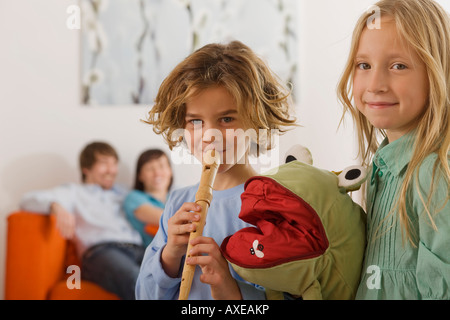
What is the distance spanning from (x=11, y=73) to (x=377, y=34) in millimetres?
598

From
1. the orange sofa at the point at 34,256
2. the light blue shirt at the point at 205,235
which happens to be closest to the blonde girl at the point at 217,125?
the light blue shirt at the point at 205,235

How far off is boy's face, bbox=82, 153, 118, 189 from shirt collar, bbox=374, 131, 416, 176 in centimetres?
52

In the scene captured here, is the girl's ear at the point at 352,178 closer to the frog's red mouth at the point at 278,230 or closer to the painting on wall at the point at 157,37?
the frog's red mouth at the point at 278,230

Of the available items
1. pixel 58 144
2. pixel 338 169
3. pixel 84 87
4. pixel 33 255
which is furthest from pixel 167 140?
pixel 33 255

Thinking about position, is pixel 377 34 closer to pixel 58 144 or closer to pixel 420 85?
pixel 420 85

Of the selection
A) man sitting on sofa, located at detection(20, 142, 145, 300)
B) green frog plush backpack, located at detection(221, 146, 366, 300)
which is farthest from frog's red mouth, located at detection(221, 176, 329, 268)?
man sitting on sofa, located at detection(20, 142, 145, 300)

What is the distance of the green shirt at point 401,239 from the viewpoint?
364 mm

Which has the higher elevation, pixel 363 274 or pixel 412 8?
pixel 412 8

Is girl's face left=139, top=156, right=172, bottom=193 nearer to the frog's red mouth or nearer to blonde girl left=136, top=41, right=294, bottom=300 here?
blonde girl left=136, top=41, right=294, bottom=300

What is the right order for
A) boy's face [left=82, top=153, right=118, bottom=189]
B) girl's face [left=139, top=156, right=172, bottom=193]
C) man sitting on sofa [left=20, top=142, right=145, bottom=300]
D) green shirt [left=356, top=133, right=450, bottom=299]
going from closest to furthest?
1. green shirt [left=356, top=133, right=450, bottom=299]
2. man sitting on sofa [left=20, top=142, right=145, bottom=300]
3. boy's face [left=82, top=153, right=118, bottom=189]
4. girl's face [left=139, top=156, right=172, bottom=193]

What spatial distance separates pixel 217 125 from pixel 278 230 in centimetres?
11

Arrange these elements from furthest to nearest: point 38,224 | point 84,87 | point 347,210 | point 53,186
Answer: point 38,224
point 53,186
point 84,87
point 347,210

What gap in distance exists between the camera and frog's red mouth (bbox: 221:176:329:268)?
Answer: 37cm
